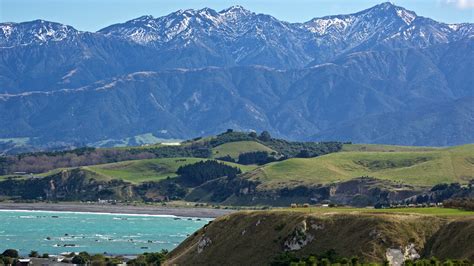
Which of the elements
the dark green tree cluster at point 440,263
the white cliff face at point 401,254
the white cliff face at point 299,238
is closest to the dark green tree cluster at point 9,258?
the white cliff face at point 299,238

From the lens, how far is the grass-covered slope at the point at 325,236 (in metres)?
104

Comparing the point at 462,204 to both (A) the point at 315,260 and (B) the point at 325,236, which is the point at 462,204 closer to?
(B) the point at 325,236

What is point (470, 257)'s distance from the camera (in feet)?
319

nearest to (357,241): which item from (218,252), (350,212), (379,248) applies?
(379,248)

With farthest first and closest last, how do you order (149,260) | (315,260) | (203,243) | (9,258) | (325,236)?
(9,258)
(149,260)
(203,243)
(325,236)
(315,260)

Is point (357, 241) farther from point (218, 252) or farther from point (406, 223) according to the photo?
point (218, 252)

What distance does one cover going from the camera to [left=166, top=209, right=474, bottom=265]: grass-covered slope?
103938mm

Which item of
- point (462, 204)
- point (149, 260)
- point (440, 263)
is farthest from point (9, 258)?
point (440, 263)

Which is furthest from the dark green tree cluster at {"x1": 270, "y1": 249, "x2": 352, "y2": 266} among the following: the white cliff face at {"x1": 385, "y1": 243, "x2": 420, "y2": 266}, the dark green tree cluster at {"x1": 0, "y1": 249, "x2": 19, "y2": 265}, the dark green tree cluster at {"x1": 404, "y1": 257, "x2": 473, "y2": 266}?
the dark green tree cluster at {"x1": 0, "y1": 249, "x2": 19, "y2": 265}

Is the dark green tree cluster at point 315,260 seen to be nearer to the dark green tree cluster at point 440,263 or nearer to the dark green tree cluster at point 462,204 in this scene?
the dark green tree cluster at point 440,263

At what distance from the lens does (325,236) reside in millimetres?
111062

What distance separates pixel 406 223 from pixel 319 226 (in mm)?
Answer: 8881

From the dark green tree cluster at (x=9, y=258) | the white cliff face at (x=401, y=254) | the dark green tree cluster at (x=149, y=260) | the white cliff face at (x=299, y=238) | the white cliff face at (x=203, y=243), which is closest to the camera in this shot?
the white cliff face at (x=401, y=254)

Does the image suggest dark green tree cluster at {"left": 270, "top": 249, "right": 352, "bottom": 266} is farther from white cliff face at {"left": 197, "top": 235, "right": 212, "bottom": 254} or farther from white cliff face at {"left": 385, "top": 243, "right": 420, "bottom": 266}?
white cliff face at {"left": 197, "top": 235, "right": 212, "bottom": 254}
